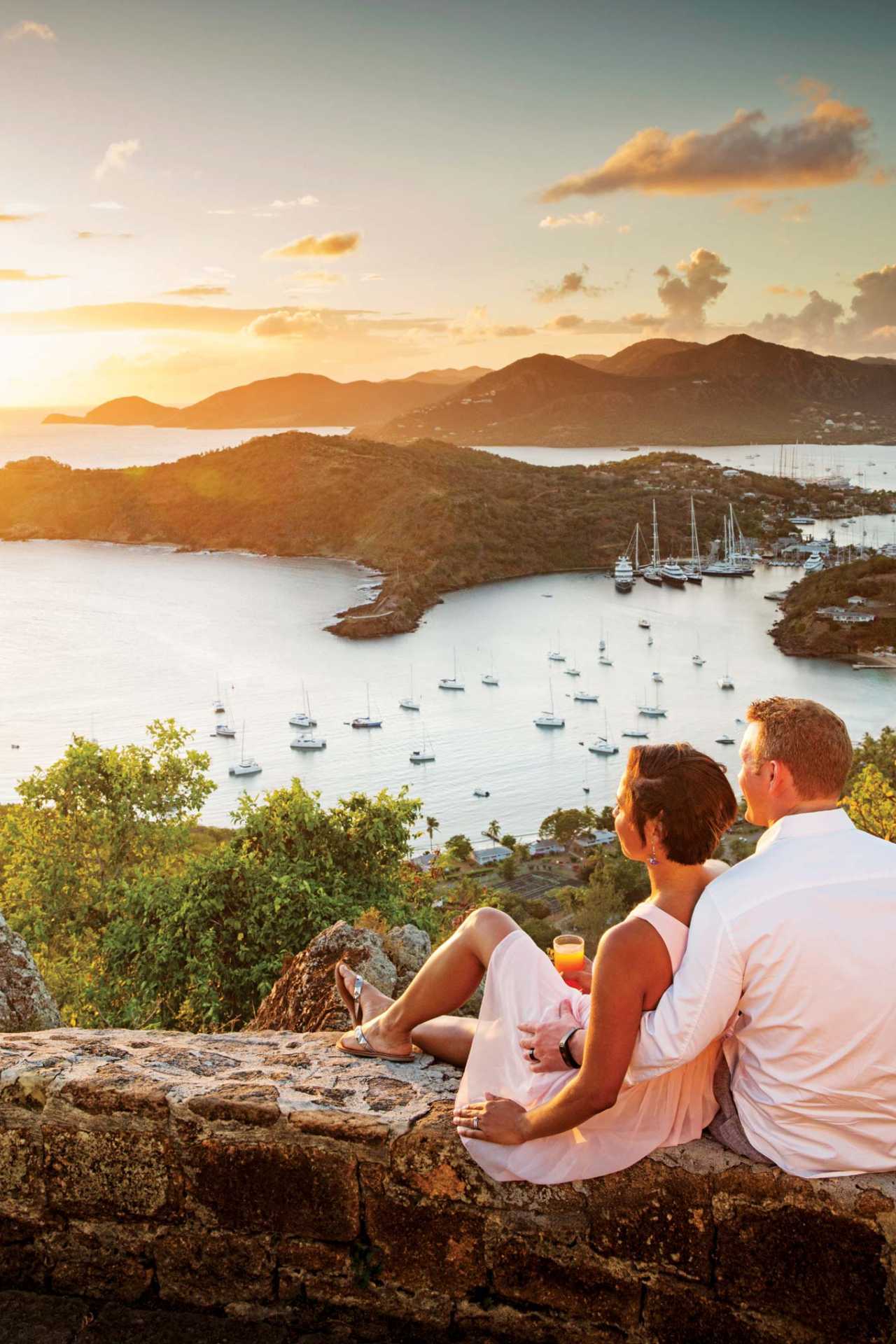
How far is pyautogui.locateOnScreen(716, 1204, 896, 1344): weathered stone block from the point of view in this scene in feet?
6.63

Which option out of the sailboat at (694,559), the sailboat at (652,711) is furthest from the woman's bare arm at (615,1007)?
the sailboat at (694,559)

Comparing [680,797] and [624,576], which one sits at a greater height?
[680,797]

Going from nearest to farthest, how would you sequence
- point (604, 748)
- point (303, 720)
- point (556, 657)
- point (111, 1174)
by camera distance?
point (111, 1174), point (604, 748), point (303, 720), point (556, 657)

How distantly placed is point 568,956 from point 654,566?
10159 centimetres

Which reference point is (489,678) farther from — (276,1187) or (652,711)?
(276,1187)

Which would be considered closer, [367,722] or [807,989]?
[807,989]

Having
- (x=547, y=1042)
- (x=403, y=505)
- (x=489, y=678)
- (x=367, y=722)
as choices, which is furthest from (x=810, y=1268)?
(x=403, y=505)

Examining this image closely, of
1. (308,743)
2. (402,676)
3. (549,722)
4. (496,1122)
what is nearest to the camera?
(496,1122)

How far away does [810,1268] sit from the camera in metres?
2.05

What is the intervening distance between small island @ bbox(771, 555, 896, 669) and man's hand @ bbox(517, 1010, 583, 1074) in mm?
70750

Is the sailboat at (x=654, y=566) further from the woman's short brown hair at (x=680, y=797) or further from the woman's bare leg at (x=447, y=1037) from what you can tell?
the woman's short brown hair at (x=680, y=797)

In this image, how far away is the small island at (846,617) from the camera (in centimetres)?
7144

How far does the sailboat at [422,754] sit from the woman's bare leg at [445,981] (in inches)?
1886

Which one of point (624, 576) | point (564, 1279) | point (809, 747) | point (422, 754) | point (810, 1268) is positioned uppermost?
point (809, 747)
